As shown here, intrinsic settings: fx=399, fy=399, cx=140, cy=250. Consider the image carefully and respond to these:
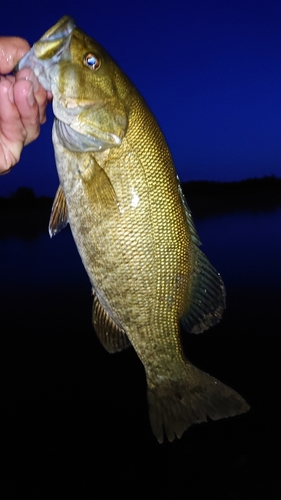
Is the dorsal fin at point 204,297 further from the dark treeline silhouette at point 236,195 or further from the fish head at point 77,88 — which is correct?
A: the dark treeline silhouette at point 236,195

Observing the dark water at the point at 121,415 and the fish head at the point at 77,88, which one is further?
the dark water at the point at 121,415

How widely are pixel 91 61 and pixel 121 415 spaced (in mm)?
7622

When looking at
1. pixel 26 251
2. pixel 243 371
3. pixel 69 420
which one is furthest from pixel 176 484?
pixel 26 251

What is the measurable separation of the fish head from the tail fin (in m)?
1.81

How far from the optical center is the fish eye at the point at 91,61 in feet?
8.82

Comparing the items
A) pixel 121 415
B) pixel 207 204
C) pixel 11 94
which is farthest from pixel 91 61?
pixel 207 204

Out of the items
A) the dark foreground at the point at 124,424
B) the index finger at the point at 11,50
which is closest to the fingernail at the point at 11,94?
the index finger at the point at 11,50

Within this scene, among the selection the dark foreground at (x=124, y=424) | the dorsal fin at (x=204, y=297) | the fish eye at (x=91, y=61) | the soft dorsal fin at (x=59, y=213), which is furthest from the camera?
the dark foreground at (x=124, y=424)

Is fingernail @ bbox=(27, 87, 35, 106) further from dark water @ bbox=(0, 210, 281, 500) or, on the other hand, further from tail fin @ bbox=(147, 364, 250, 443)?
dark water @ bbox=(0, 210, 281, 500)

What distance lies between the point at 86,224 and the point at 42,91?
39.1 inches

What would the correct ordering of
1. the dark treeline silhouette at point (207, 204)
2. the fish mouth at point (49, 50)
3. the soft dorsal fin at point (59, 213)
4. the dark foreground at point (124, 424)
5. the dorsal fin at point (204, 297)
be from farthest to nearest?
the dark treeline silhouette at point (207, 204) < the dark foreground at point (124, 424) < the dorsal fin at point (204, 297) < the soft dorsal fin at point (59, 213) < the fish mouth at point (49, 50)

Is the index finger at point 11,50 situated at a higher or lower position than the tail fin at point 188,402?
higher

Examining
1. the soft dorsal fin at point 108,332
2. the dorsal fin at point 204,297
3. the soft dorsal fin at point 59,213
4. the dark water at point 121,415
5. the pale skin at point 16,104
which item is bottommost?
the dark water at point 121,415

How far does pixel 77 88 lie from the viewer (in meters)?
2.64
